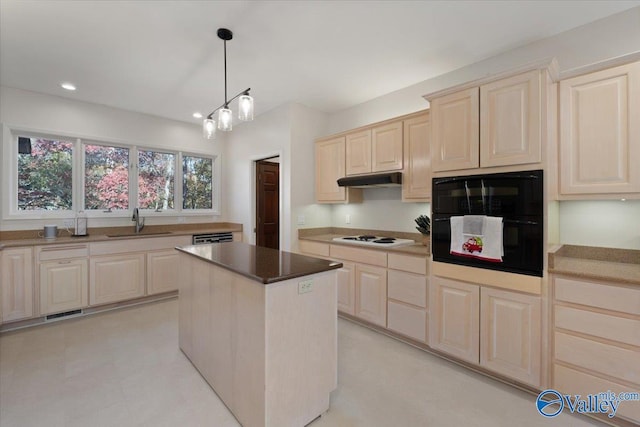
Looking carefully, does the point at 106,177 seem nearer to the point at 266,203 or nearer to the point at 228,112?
the point at 266,203

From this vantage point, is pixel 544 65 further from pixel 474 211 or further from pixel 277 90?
pixel 277 90

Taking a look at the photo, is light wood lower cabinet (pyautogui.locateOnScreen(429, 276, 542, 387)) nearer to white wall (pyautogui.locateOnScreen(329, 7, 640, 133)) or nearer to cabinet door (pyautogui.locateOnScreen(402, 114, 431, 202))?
cabinet door (pyautogui.locateOnScreen(402, 114, 431, 202))

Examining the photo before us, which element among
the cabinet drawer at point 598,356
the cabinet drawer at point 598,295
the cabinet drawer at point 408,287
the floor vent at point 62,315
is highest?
the cabinet drawer at point 598,295

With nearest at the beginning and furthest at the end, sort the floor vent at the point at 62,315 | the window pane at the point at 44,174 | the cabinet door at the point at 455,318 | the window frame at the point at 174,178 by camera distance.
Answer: the cabinet door at the point at 455,318 < the floor vent at the point at 62,315 < the window pane at the point at 44,174 < the window frame at the point at 174,178

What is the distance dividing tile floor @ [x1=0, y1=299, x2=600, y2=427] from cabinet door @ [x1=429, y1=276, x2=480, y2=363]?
0.58 feet

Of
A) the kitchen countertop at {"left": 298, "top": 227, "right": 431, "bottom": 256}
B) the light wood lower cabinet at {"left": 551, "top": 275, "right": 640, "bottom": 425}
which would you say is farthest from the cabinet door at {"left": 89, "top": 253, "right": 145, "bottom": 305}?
the light wood lower cabinet at {"left": 551, "top": 275, "right": 640, "bottom": 425}

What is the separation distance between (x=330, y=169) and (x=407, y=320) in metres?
2.11

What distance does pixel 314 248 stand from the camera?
3.65 metres

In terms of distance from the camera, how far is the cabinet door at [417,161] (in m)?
2.76

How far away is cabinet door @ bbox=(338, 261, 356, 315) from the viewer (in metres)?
3.15

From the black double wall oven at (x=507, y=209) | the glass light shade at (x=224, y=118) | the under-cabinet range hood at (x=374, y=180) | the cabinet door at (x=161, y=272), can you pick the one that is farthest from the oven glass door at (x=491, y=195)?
the cabinet door at (x=161, y=272)

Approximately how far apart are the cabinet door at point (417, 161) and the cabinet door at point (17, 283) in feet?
13.8

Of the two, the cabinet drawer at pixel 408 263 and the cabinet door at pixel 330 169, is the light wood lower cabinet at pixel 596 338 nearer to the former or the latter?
the cabinet drawer at pixel 408 263

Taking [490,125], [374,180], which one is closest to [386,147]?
[374,180]
